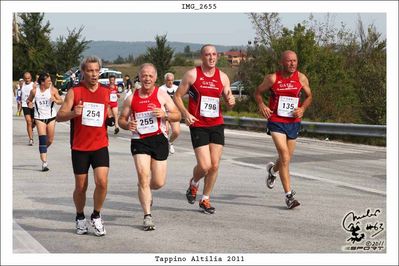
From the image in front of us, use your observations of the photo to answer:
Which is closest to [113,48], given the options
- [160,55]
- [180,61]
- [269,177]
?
[269,177]

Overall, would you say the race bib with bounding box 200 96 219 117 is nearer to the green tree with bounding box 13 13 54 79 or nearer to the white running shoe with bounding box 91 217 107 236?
the white running shoe with bounding box 91 217 107 236

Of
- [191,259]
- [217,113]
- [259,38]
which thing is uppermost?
[259,38]

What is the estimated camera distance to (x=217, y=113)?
10.3m

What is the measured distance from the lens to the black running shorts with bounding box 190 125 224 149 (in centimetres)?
1028

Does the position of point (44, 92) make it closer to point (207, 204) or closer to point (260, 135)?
point (207, 204)

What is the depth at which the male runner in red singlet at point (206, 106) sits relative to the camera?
33.4 feet

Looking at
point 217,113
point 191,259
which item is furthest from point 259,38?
point 191,259

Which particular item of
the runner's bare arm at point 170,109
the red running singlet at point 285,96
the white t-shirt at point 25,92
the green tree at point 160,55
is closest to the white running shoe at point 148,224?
the runner's bare arm at point 170,109

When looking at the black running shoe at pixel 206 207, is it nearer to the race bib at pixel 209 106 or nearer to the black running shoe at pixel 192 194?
the black running shoe at pixel 192 194

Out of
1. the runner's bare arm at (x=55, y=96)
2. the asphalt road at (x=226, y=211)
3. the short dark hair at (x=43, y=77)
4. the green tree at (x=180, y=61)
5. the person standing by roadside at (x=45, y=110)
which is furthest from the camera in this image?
the green tree at (x=180, y=61)

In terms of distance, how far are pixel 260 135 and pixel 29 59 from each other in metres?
28.8

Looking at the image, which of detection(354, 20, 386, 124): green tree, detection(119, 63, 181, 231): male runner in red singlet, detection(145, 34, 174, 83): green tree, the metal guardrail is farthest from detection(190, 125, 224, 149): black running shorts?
detection(145, 34, 174, 83): green tree

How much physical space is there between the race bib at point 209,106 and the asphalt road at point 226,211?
1.26 m

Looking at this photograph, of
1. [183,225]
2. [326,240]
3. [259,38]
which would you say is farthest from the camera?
[259,38]
